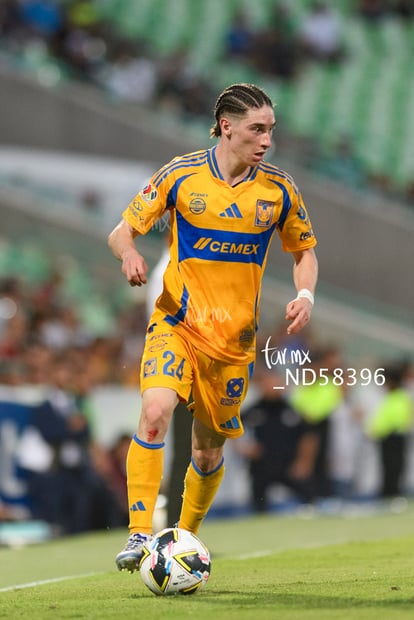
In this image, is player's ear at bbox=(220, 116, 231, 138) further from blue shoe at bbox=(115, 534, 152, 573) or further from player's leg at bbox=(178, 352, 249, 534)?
blue shoe at bbox=(115, 534, 152, 573)

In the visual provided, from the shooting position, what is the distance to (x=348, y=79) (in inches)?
1096

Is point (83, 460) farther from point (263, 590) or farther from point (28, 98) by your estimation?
point (28, 98)

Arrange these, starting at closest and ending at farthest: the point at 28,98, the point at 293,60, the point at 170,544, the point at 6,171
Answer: the point at 170,544
the point at 6,171
the point at 28,98
the point at 293,60

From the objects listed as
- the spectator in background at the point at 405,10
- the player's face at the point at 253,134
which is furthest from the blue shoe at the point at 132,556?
the spectator in background at the point at 405,10

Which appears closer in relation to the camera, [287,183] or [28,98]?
[287,183]

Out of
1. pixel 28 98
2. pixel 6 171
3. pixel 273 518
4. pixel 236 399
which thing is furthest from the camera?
pixel 28 98

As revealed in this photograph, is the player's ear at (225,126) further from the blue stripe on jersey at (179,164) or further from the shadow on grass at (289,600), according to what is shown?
the shadow on grass at (289,600)

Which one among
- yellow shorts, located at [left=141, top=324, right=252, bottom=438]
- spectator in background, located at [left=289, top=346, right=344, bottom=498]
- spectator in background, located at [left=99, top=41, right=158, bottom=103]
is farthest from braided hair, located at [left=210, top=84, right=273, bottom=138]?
spectator in background, located at [left=99, top=41, right=158, bottom=103]

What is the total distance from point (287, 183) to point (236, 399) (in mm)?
1196

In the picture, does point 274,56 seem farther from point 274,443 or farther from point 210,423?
point 210,423

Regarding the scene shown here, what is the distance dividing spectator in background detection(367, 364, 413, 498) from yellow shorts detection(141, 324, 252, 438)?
9.13 meters

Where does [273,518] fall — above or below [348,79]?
below

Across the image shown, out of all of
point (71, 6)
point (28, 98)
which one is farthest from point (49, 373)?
point (71, 6)

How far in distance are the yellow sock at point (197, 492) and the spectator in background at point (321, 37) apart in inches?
817
